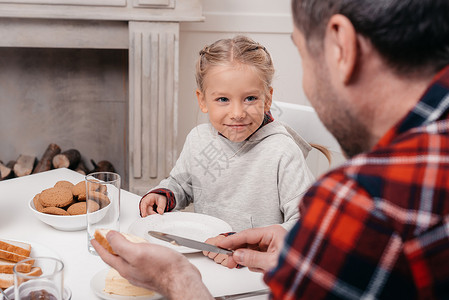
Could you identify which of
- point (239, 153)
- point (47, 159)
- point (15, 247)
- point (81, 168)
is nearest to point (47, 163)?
point (47, 159)

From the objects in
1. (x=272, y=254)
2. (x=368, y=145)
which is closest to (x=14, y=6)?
(x=272, y=254)

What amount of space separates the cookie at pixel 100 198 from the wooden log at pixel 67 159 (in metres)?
1.77

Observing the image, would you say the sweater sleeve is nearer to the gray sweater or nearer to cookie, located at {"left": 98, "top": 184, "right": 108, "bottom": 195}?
the gray sweater

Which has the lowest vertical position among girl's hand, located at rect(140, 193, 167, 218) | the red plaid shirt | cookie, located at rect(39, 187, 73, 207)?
girl's hand, located at rect(140, 193, 167, 218)

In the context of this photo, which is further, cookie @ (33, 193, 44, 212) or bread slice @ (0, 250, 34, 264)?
cookie @ (33, 193, 44, 212)

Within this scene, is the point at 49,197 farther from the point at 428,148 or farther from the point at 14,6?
the point at 14,6

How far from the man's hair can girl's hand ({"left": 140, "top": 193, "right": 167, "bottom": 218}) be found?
2.79 feet

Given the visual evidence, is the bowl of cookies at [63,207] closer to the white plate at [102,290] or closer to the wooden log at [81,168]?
the white plate at [102,290]

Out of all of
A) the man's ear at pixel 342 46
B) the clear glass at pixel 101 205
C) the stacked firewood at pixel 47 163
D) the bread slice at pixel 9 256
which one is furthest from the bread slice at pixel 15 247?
the stacked firewood at pixel 47 163

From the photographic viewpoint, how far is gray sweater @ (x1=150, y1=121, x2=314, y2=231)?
1566 millimetres

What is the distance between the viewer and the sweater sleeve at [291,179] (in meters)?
1.51

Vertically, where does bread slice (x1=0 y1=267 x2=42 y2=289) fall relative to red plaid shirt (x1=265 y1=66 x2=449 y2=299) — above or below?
below

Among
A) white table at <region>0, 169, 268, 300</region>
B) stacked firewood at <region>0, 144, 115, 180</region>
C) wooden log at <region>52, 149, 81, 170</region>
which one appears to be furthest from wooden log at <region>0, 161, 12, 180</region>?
white table at <region>0, 169, 268, 300</region>

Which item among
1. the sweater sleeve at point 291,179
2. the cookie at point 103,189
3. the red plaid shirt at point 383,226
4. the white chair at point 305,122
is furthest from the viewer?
the white chair at point 305,122
